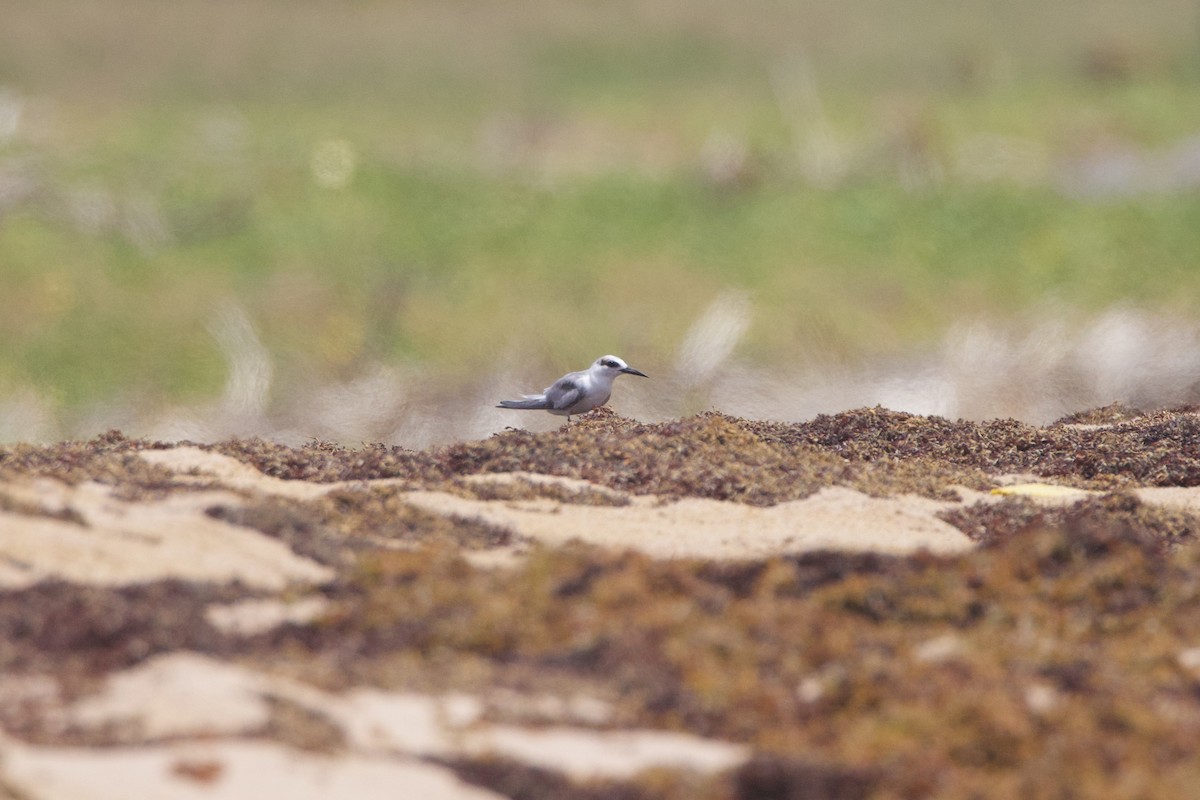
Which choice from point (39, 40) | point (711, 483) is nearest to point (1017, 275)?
point (711, 483)

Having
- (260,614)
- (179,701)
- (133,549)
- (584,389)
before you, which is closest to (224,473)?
(133,549)

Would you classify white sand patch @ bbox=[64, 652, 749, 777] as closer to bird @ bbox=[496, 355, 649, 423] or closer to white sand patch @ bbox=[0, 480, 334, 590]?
white sand patch @ bbox=[0, 480, 334, 590]

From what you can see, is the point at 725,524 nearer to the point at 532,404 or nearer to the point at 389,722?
the point at 389,722

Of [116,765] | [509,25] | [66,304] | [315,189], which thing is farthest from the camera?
[509,25]

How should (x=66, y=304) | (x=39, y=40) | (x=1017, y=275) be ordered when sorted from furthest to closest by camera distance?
(x=39, y=40)
(x=1017, y=275)
(x=66, y=304)

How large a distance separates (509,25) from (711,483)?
77.4 ft

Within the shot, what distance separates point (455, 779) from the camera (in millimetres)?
5719

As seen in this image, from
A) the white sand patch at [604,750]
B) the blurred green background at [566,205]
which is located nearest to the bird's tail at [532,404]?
the blurred green background at [566,205]

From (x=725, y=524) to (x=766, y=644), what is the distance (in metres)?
2.70

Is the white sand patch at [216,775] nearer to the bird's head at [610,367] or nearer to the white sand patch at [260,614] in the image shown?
the white sand patch at [260,614]

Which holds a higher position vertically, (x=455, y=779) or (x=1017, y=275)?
(x=1017, y=275)

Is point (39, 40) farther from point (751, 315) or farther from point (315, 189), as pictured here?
point (751, 315)

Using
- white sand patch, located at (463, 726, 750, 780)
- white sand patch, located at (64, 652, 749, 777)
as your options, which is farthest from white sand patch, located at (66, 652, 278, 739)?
white sand patch, located at (463, 726, 750, 780)

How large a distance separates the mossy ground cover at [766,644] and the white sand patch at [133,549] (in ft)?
0.53
